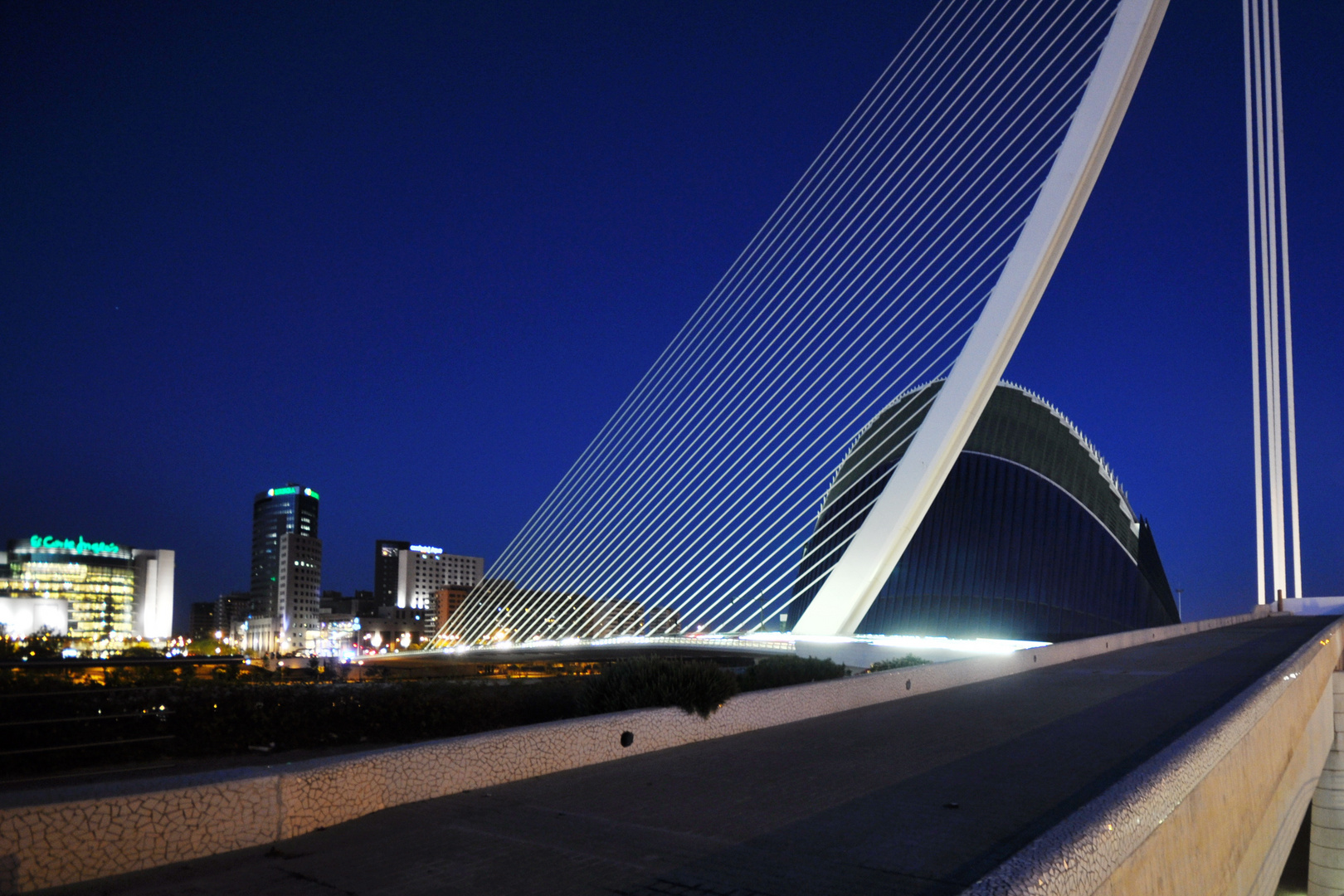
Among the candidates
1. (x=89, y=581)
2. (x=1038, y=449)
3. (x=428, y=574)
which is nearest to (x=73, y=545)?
(x=89, y=581)

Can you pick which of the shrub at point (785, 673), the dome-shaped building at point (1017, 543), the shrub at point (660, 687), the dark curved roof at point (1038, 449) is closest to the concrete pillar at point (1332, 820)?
the shrub at point (785, 673)

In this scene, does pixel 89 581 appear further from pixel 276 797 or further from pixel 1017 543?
pixel 276 797

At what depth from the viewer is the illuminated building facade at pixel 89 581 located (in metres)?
123

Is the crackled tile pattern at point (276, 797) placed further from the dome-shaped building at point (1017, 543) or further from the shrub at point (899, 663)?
the dome-shaped building at point (1017, 543)

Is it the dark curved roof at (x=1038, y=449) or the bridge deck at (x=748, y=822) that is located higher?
the dark curved roof at (x=1038, y=449)

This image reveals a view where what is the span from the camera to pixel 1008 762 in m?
6.65

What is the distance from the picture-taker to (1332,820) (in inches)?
551

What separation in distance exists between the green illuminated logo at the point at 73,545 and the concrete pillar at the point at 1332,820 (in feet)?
481

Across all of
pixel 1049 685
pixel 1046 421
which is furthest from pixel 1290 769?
pixel 1046 421

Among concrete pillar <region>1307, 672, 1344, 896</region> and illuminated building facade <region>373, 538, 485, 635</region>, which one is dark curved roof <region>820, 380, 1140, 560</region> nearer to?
concrete pillar <region>1307, 672, 1344, 896</region>

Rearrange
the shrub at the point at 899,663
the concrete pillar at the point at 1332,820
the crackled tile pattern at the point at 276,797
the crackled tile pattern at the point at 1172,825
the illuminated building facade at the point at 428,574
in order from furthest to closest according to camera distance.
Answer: the illuminated building facade at the point at 428,574, the shrub at the point at 899,663, the concrete pillar at the point at 1332,820, the crackled tile pattern at the point at 276,797, the crackled tile pattern at the point at 1172,825

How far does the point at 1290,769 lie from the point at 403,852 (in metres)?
8.47

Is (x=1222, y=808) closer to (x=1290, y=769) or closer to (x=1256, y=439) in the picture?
(x=1290, y=769)

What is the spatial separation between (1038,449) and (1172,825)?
4149 cm
